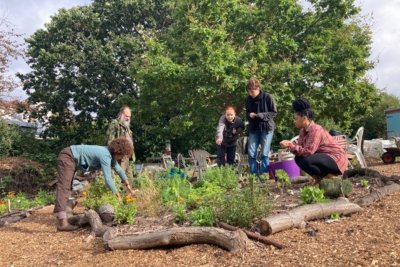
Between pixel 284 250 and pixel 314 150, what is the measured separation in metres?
2.25

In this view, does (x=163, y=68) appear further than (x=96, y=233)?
Yes

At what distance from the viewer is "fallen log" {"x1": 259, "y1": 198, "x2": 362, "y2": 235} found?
4008mm

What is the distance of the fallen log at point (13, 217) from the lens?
22.4 feet

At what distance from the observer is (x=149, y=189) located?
5.91m

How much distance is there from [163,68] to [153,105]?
2.18 metres

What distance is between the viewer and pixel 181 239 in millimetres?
4004

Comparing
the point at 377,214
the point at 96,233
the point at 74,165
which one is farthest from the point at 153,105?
the point at 377,214

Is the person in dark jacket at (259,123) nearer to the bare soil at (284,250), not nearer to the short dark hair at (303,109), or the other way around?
the short dark hair at (303,109)

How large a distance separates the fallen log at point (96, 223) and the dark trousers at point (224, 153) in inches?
122

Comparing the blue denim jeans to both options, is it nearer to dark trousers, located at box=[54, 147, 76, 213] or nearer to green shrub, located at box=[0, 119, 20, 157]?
dark trousers, located at box=[54, 147, 76, 213]

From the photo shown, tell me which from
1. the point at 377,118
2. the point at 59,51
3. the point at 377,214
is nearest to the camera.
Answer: the point at 377,214

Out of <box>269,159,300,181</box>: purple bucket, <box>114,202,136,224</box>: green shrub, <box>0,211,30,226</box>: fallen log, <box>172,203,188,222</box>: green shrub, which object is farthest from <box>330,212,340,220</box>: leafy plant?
<box>0,211,30,226</box>: fallen log

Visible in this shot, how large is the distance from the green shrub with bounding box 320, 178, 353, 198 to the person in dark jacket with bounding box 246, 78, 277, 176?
7.56 ft

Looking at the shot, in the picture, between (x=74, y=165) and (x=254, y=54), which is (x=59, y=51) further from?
(x=74, y=165)
